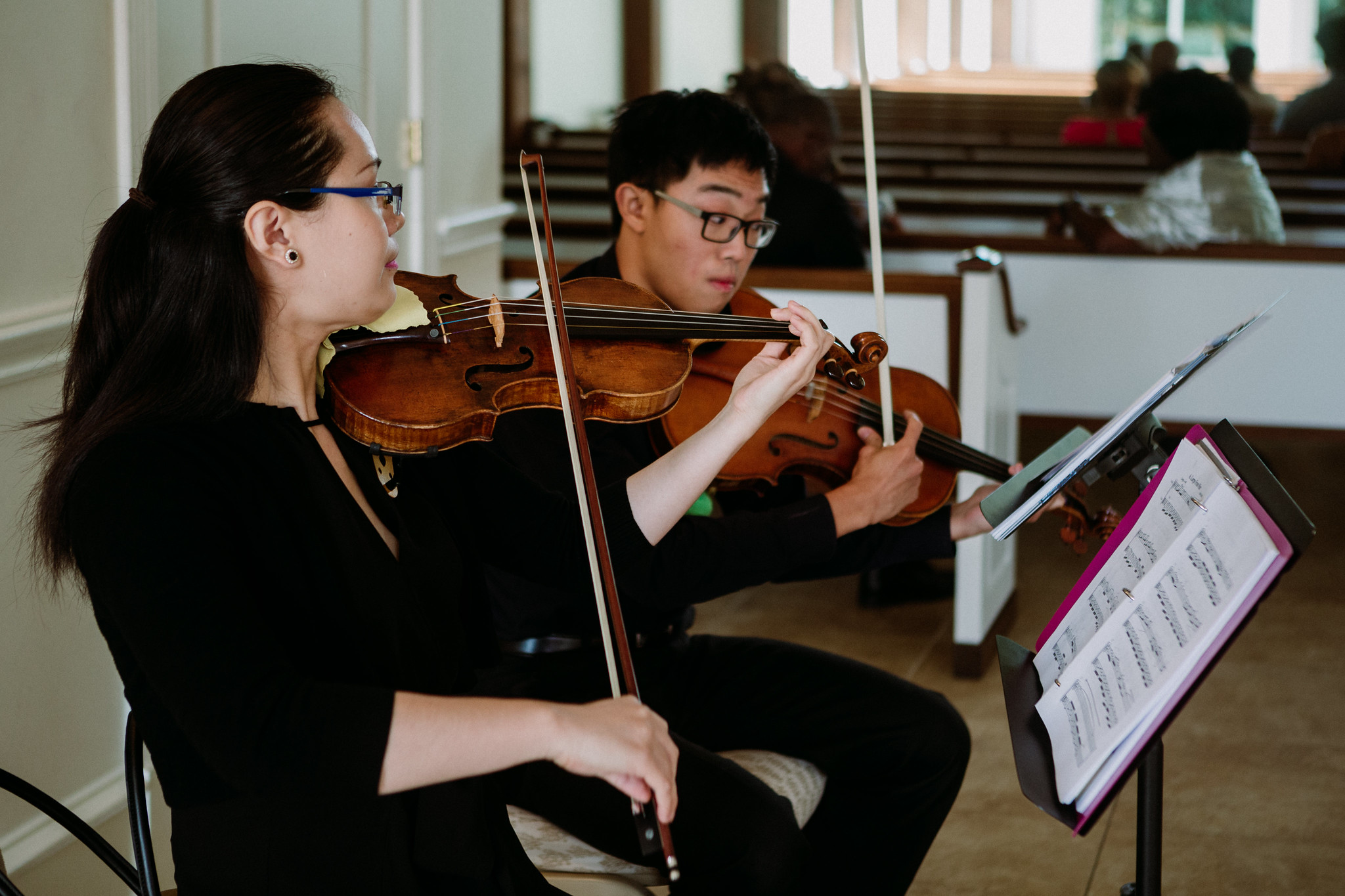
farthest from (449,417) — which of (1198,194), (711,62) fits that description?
(711,62)

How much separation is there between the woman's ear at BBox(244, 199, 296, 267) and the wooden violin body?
25.5 inches

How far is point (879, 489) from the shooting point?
1487 mm

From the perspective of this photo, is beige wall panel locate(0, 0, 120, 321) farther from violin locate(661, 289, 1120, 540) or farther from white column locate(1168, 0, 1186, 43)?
white column locate(1168, 0, 1186, 43)

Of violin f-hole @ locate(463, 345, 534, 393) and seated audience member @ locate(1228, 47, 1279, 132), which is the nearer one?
violin f-hole @ locate(463, 345, 534, 393)

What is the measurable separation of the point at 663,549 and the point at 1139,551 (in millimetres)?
563

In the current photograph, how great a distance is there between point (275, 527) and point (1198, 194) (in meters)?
3.65

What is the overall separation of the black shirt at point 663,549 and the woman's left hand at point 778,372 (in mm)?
168

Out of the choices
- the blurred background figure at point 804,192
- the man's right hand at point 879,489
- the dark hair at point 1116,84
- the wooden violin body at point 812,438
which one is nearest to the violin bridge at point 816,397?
the wooden violin body at point 812,438

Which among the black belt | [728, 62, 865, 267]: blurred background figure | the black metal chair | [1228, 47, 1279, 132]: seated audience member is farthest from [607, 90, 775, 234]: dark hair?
[1228, 47, 1279, 132]: seated audience member

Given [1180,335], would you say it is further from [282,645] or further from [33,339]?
[282,645]

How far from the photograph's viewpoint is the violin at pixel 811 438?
62.9 inches

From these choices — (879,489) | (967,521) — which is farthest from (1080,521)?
(879,489)

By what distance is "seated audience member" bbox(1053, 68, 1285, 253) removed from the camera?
149 inches

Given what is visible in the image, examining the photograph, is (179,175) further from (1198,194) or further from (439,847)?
(1198,194)
